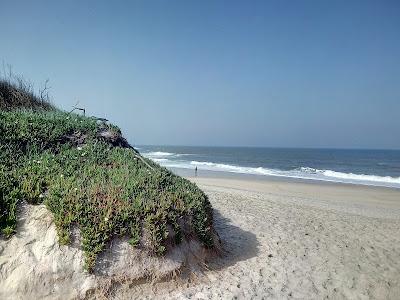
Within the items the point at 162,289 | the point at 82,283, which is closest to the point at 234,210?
the point at 162,289

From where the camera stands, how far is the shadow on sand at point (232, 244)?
7.46 metres

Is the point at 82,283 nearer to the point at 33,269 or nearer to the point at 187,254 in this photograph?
the point at 33,269

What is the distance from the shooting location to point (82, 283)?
572cm

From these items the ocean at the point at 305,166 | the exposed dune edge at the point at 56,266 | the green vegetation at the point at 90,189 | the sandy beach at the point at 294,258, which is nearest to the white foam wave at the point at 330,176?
the ocean at the point at 305,166

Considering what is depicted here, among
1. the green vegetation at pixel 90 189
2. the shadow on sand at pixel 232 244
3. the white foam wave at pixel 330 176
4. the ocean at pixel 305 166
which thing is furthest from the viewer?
the ocean at pixel 305 166

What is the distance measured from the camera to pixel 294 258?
8.14 m

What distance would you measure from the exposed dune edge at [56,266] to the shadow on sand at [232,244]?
1339 mm

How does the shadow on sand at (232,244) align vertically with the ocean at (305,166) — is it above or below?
above

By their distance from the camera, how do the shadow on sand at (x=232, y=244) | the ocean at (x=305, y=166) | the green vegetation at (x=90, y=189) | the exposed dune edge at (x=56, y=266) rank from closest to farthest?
the exposed dune edge at (x=56, y=266)
the green vegetation at (x=90, y=189)
the shadow on sand at (x=232, y=244)
the ocean at (x=305, y=166)

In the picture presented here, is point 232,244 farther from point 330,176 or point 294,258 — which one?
point 330,176

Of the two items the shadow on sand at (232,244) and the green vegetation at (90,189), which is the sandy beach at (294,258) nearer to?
the shadow on sand at (232,244)

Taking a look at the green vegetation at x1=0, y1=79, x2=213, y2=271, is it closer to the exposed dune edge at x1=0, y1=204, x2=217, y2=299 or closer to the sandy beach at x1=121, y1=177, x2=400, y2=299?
the exposed dune edge at x1=0, y1=204, x2=217, y2=299

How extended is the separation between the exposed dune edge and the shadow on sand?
1.34 metres

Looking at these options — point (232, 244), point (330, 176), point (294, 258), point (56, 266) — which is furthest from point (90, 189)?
point (330, 176)
